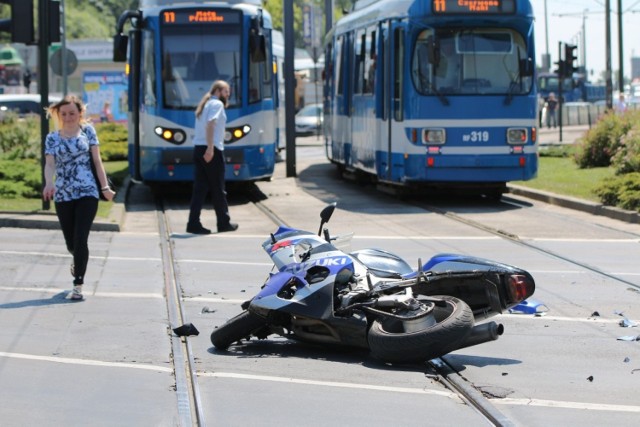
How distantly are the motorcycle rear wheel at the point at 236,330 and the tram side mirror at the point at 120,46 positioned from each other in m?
13.2

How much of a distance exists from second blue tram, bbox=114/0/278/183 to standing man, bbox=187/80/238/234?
13.5ft

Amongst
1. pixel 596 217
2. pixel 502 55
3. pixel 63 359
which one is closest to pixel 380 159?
pixel 502 55

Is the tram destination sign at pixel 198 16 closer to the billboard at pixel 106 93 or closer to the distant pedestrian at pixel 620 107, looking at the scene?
the distant pedestrian at pixel 620 107

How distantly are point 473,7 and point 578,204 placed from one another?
11.0 feet

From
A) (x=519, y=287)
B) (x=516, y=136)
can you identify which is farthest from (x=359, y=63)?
(x=519, y=287)

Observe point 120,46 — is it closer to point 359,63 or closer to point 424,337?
point 359,63

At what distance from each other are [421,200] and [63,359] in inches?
539

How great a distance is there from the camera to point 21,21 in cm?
1722

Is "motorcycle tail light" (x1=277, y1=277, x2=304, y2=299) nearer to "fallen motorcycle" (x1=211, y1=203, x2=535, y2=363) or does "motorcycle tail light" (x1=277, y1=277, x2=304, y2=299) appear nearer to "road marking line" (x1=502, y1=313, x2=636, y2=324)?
"fallen motorcycle" (x1=211, y1=203, x2=535, y2=363)

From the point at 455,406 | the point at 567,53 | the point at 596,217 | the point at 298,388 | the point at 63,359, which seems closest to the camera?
the point at 455,406

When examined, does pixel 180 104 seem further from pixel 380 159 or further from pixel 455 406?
pixel 455 406

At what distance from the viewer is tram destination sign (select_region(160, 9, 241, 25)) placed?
68.2ft

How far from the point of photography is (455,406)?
6934 millimetres

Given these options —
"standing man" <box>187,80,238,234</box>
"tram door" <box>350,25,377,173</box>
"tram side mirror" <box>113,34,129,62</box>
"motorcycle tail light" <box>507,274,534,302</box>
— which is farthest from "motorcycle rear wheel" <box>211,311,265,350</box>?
"tram door" <box>350,25,377,173</box>
